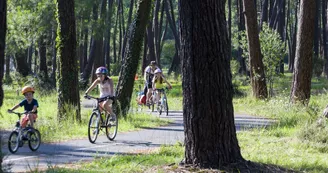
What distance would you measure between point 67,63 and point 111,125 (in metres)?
3.90

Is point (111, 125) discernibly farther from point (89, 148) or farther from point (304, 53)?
point (304, 53)

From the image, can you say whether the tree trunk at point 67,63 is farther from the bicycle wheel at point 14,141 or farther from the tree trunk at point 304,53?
the tree trunk at point 304,53

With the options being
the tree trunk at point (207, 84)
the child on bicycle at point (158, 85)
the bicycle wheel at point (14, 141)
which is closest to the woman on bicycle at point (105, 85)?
the bicycle wheel at point (14, 141)

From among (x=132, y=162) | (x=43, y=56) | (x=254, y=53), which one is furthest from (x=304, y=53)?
(x=43, y=56)

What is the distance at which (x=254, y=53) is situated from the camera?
85.1 ft

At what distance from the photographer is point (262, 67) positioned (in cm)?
2623

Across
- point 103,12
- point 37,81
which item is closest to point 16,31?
point 103,12

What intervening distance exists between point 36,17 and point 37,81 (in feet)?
15.0

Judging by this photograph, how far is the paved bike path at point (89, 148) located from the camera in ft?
36.2

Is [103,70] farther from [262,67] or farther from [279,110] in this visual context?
[262,67]

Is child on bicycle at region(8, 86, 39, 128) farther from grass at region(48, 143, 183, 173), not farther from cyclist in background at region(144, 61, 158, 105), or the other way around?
cyclist in background at region(144, 61, 158, 105)

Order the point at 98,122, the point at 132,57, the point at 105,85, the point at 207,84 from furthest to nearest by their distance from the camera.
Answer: the point at 132,57, the point at 105,85, the point at 98,122, the point at 207,84

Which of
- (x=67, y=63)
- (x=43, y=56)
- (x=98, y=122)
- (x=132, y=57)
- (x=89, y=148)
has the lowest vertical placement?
(x=89, y=148)

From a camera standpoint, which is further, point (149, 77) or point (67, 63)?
point (149, 77)
